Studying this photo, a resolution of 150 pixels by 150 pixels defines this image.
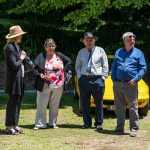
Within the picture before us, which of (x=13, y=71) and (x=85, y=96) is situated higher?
(x=13, y=71)

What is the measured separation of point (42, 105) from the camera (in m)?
9.55

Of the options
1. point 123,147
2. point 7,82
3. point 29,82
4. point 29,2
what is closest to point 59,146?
point 123,147

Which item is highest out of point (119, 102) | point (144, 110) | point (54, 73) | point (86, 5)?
point (86, 5)

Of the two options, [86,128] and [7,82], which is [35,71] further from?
[86,128]

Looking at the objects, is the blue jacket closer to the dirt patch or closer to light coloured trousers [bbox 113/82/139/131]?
light coloured trousers [bbox 113/82/139/131]

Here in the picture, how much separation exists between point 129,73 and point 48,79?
5.50 feet

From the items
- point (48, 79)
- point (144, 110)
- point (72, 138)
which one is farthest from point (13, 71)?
point (144, 110)

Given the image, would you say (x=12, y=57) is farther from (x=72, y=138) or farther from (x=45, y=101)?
(x=72, y=138)

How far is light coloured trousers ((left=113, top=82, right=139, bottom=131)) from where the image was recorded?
8883mm

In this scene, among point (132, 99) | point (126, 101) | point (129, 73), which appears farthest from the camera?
point (126, 101)

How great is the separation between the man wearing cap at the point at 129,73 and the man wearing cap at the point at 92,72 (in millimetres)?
578

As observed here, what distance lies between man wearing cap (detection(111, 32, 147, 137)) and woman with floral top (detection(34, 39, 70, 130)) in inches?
46.8

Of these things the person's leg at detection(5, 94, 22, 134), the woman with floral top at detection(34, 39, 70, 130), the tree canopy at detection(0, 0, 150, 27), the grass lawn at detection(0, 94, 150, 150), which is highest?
the tree canopy at detection(0, 0, 150, 27)

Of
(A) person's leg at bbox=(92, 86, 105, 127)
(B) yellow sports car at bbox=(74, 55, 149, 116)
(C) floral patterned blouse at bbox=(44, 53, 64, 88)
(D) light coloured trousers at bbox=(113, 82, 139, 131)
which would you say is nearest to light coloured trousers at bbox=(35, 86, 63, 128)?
(C) floral patterned blouse at bbox=(44, 53, 64, 88)
